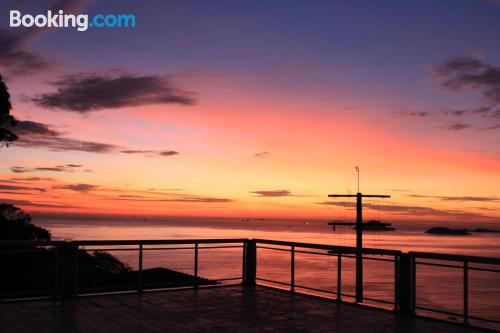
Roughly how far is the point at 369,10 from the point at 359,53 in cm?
218

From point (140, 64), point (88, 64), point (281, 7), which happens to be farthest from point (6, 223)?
point (281, 7)

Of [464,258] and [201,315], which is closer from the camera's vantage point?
[464,258]

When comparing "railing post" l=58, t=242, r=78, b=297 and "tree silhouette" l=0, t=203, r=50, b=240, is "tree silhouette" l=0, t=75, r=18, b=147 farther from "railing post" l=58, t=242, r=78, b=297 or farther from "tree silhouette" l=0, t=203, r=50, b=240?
"railing post" l=58, t=242, r=78, b=297

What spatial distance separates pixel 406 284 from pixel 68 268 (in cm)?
501

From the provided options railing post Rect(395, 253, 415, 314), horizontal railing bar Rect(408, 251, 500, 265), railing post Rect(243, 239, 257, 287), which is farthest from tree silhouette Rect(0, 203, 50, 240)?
horizontal railing bar Rect(408, 251, 500, 265)

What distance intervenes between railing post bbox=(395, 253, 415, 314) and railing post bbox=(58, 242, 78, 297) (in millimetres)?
4814

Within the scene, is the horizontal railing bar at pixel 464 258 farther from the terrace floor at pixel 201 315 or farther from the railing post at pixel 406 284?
the terrace floor at pixel 201 315

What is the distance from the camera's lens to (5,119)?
16.8 metres

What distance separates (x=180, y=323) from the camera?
6.28 metres

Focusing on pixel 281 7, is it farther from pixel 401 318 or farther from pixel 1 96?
pixel 1 96

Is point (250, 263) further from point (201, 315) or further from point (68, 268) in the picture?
point (68, 268)

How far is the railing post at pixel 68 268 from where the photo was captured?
7.87 meters

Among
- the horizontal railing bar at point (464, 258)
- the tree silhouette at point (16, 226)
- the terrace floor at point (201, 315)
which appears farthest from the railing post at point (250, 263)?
the tree silhouette at point (16, 226)

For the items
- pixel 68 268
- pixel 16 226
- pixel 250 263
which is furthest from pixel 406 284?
pixel 16 226
